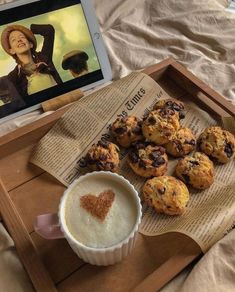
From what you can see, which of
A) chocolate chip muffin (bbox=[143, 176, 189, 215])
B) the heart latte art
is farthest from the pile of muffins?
the heart latte art

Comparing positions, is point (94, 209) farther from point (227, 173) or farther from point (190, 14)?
point (190, 14)

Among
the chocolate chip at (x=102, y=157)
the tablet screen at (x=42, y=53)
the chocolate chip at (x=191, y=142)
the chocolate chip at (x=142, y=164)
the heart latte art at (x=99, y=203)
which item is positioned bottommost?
the chocolate chip at (x=191, y=142)

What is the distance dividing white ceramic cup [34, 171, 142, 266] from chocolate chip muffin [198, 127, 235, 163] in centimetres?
21

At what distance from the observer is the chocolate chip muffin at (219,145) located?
669mm

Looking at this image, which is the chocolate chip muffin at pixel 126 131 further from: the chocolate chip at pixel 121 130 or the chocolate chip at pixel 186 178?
the chocolate chip at pixel 186 178

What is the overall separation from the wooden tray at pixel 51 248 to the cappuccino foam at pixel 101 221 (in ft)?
0.26

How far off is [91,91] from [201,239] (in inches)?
17.1

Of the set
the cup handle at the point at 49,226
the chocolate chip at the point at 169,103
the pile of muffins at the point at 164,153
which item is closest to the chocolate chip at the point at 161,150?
the pile of muffins at the point at 164,153

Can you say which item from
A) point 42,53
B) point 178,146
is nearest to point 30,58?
point 42,53

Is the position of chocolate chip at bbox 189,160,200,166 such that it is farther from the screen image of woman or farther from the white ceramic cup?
the screen image of woman

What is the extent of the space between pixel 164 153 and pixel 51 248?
0.26 metres

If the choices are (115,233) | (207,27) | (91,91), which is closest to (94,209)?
(115,233)

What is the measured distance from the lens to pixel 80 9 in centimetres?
80

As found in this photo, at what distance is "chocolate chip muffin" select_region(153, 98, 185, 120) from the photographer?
2.39ft
